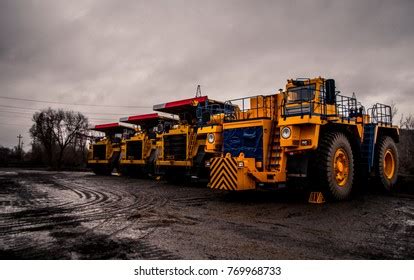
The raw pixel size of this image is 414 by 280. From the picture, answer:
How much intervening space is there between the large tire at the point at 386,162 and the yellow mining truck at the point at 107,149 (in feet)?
54.0

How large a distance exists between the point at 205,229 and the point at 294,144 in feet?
12.5

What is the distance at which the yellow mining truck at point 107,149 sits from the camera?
23.3m

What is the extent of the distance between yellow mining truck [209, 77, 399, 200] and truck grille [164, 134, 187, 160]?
13.2 feet

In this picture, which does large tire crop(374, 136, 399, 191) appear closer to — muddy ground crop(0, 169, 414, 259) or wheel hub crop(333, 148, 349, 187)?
muddy ground crop(0, 169, 414, 259)

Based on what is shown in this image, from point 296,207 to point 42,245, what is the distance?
5.67 meters

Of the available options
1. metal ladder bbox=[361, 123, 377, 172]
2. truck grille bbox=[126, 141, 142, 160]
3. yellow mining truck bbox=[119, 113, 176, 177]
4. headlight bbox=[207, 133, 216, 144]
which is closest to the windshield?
metal ladder bbox=[361, 123, 377, 172]

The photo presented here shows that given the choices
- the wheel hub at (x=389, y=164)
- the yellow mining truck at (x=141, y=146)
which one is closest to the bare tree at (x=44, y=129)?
the yellow mining truck at (x=141, y=146)

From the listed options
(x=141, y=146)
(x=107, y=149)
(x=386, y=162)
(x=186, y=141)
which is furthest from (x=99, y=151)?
(x=386, y=162)

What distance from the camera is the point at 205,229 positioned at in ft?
19.0

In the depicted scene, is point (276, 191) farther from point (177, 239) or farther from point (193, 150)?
point (177, 239)

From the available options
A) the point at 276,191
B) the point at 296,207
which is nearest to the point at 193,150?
the point at 276,191

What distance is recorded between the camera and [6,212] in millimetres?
7395

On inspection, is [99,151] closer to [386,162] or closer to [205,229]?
[386,162]
